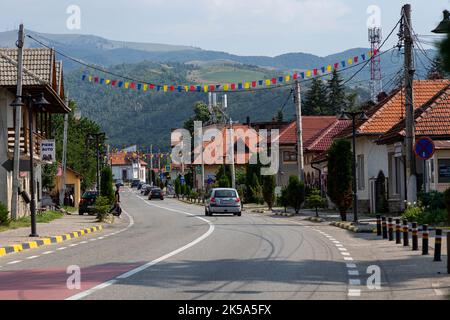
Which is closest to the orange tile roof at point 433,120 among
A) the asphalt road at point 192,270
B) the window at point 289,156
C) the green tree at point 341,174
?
the green tree at point 341,174

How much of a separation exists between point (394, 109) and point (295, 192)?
7510 mm

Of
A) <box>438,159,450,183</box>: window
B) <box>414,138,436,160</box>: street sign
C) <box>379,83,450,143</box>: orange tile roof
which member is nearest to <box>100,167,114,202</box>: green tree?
<box>379,83,450,143</box>: orange tile roof

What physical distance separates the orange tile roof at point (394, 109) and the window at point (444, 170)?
874cm

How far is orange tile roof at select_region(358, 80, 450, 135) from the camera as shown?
1895 inches

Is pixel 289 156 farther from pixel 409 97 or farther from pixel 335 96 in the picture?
pixel 409 97

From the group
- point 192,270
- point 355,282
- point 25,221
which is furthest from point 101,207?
point 355,282

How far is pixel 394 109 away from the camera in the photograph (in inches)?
1969

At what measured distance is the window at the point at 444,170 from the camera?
39.0m

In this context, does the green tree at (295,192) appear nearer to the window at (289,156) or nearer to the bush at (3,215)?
the bush at (3,215)

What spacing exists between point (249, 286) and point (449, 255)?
12.9ft
